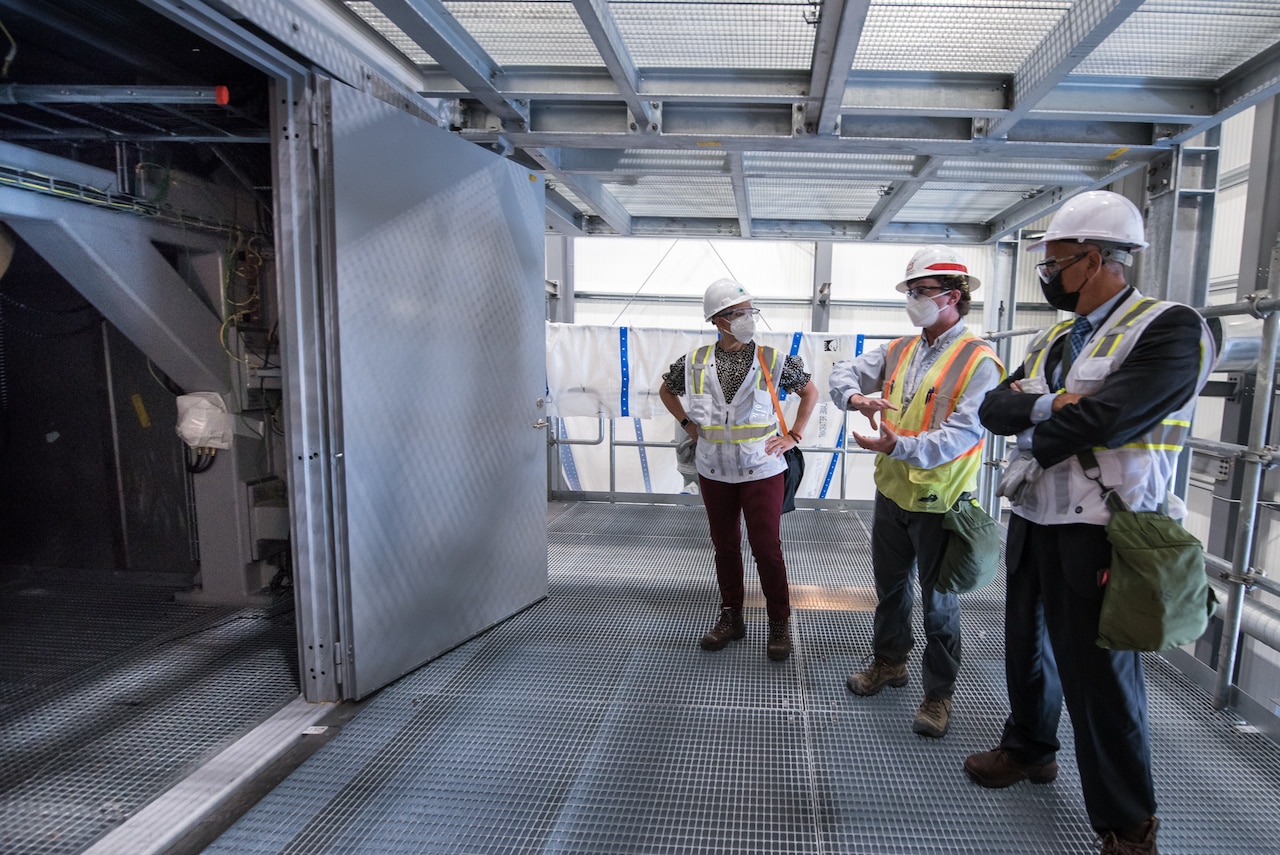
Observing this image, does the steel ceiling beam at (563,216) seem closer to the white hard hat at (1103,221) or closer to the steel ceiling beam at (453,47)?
the steel ceiling beam at (453,47)

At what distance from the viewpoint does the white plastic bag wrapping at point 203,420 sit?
348 centimetres

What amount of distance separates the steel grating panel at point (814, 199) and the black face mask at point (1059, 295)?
208cm

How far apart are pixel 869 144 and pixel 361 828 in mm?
3345

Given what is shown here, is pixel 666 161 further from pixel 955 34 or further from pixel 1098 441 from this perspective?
pixel 1098 441

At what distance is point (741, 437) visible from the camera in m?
2.96

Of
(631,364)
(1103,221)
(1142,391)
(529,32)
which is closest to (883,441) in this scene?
(1142,391)

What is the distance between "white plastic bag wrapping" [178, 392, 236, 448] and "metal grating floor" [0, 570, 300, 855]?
41.1 inches

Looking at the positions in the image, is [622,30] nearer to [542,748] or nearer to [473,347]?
[473,347]

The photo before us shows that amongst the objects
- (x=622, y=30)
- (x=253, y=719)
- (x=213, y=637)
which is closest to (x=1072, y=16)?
(x=622, y=30)

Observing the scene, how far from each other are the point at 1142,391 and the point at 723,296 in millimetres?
1728

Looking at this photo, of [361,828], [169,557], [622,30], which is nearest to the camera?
[361,828]

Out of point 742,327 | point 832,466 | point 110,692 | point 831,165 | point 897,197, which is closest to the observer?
point 110,692

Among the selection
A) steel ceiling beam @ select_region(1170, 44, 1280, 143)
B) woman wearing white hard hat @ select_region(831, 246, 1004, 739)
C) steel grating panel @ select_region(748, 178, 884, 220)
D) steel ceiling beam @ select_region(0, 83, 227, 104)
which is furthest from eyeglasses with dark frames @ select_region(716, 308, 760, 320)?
steel ceiling beam @ select_region(0, 83, 227, 104)

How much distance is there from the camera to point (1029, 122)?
289 centimetres
